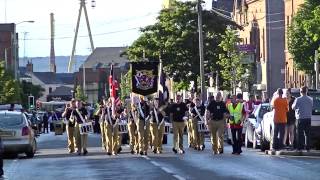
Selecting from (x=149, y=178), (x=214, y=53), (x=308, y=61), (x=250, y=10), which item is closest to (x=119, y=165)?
(x=149, y=178)

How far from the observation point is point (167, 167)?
77.9ft

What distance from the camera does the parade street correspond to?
68.9ft

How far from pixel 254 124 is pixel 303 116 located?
5.14 meters

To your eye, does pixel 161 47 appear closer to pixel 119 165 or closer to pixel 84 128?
pixel 84 128

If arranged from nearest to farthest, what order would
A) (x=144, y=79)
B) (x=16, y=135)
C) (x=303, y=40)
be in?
(x=16, y=135), (x=144, y=79), (x=303, y=40)

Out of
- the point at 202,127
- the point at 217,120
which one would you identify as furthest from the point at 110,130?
the point at 217,120

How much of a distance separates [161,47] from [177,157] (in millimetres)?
46862

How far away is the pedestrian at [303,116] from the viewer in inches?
1104

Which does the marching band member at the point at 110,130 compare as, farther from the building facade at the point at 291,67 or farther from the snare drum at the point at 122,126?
the building facade at the point at 291,67

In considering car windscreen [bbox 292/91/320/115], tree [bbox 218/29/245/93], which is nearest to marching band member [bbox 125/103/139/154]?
car windscreen [bbox 292/91/320/115]

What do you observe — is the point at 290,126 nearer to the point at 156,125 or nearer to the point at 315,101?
the point at 315,101

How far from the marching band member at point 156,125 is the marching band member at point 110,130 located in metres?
1.15

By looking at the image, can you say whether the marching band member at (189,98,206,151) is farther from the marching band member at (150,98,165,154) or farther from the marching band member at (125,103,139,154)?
the marching band member at (125,103,139,154)

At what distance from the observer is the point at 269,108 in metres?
32.5
